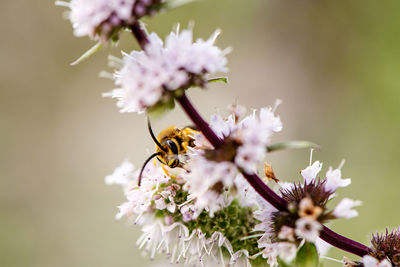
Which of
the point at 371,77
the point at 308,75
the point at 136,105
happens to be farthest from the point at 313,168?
the point at 308,75

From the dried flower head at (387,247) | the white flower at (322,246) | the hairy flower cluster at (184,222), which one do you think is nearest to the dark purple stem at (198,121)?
the hairy flower cluster at (184,222)

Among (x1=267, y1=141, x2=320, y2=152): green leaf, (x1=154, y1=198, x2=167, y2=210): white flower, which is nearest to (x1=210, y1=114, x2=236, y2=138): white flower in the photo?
(x1=267, y1=141, x2=320, y2=152): green leaf

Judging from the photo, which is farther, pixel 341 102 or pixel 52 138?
pixel 52 138

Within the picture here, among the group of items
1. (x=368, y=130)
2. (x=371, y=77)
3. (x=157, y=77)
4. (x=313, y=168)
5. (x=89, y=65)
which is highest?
(x=89, y=65)

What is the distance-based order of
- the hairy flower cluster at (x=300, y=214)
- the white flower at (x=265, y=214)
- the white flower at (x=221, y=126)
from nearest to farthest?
1. the hairy flower cluster at (x=300, y=214)
2. the white flower at (x=221, y=126)
3. the white flower at (x=265, y=214)

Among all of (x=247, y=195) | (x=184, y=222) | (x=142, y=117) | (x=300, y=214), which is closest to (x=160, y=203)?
(x=184, y=222)

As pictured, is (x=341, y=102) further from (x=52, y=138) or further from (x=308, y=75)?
(x=52, y=138)

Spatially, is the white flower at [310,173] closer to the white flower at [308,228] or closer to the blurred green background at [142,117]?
the white flower at [308,228]

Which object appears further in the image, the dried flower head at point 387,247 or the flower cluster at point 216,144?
the dried flower head at point 387,247

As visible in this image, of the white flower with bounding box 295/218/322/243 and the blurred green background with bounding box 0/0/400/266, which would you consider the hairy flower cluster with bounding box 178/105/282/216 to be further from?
the blurred green background with bounding box 0/0/400/266
